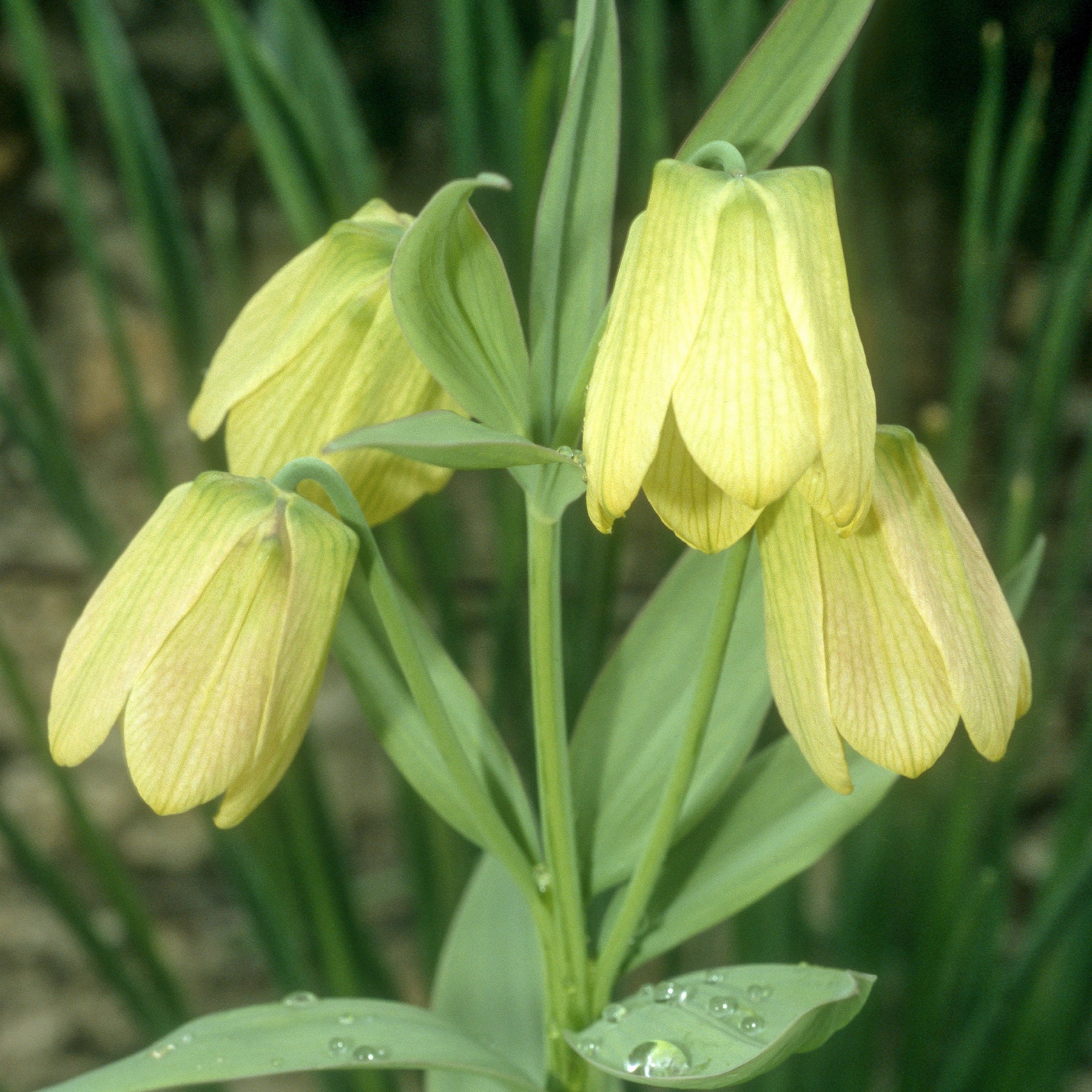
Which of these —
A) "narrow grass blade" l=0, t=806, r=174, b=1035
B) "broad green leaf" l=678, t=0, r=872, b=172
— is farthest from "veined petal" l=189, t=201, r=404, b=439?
"narrow grass blade" l=0, t=806, r=174, b=1035

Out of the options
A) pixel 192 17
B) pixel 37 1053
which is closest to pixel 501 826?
pixel 192 17

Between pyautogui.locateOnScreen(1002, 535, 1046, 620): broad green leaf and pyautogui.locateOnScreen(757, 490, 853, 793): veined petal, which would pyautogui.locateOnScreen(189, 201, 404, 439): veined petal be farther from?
pyautogui.locateOnScreen(1002, 535, 1046, 620): broad green leaf

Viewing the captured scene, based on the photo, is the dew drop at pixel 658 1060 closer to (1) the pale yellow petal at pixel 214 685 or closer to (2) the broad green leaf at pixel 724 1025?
(2) the broad green leaf at pixel 724 1025

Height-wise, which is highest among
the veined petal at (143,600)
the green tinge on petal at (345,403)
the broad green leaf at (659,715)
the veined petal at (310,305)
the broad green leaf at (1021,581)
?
the veined petal at (310,305)

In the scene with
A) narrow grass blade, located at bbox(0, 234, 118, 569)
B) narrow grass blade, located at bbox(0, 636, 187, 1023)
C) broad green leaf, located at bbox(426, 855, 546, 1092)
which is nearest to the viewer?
broad green leaf, located at bbox(426, 855, 546, 1092)

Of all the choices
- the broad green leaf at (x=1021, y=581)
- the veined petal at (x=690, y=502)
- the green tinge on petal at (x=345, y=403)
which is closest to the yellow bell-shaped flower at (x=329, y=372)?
the green tinge on petal at (x=345, y=403)

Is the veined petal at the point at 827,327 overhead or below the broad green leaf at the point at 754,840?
overhead

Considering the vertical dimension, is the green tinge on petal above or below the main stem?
above
